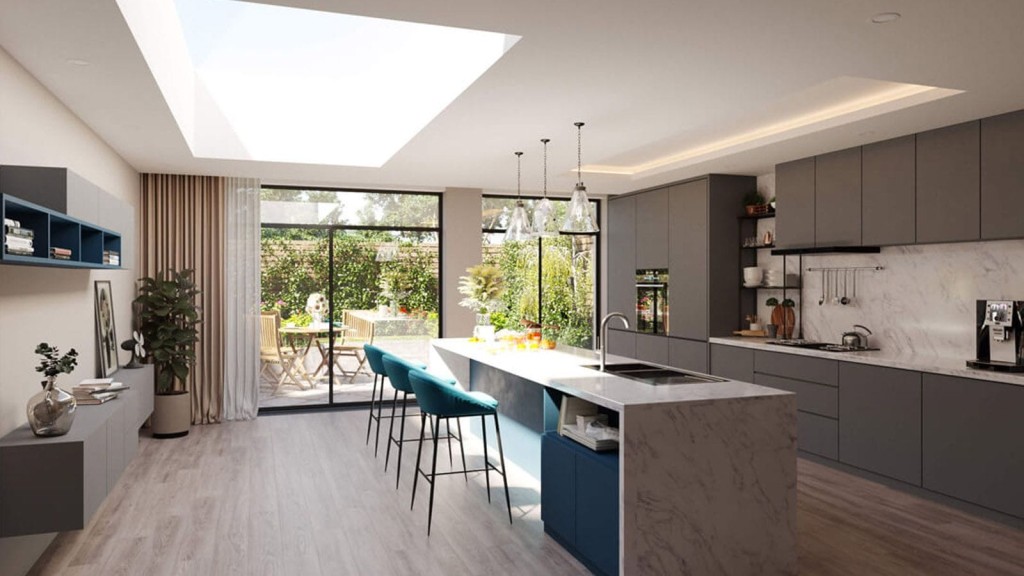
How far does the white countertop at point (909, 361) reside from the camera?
4023mm

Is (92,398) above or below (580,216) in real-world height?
below

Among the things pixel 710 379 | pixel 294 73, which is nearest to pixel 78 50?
pixel 294 73

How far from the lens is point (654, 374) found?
3775mm

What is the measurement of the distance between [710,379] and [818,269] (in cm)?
293

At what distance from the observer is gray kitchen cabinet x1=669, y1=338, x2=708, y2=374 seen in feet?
21.3

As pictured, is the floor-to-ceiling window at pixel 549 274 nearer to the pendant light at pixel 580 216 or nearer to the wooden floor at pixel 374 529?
the wooden floor at pixel 374 529

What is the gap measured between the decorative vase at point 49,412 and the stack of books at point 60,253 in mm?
621

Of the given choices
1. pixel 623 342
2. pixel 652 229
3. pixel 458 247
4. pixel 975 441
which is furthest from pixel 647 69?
pixel 623 342

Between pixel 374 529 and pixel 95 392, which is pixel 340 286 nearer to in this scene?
pixel 95 392

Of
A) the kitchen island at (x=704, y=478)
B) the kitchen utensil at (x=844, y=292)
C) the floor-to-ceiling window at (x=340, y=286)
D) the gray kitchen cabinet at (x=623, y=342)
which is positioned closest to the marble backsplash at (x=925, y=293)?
the kitchen utensil at (x=844, y=292)

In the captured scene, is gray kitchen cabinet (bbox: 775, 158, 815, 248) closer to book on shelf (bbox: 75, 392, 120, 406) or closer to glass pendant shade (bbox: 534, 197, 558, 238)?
glass pendant shade (bbox: 534, 197, 558, 238)

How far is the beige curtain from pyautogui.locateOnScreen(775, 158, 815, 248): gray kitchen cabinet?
5.22 m

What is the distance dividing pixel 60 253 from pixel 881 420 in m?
4.94

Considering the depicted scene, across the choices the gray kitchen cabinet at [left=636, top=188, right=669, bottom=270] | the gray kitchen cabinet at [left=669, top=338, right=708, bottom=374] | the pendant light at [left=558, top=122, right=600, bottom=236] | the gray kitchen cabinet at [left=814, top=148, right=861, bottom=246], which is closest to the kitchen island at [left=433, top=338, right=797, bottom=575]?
the pendant light at [left=558, top=122, right=600, bottom=236]
